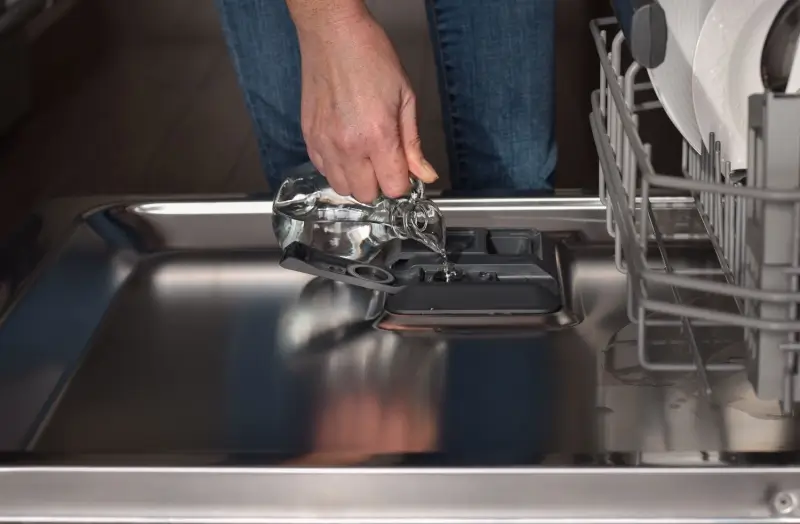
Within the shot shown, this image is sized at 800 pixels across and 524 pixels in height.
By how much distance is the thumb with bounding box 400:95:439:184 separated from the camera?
843 mm

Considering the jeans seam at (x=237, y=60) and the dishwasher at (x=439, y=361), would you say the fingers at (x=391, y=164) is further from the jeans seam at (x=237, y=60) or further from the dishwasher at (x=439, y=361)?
the jeans seam at (x=237, y=60)

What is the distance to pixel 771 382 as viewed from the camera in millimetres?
570

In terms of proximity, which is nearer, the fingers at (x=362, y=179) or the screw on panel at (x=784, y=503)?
the screw on panel at (x=784, y=503)

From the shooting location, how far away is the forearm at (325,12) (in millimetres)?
826

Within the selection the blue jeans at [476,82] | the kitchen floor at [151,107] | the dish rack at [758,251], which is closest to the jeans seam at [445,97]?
the blue jeans at [476,82]

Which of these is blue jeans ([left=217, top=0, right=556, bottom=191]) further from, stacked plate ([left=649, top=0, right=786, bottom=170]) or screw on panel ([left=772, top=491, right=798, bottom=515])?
screw on panel ([left=772, top=491, right=798, bottom=515])

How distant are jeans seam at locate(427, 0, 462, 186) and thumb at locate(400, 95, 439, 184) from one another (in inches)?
13.3

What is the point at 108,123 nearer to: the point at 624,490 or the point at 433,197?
the point at 433,197

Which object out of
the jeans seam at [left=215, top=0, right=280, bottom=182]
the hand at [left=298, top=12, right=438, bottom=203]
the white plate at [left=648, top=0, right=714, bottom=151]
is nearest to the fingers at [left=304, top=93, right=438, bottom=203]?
the hand at [left=298, top=12, right=438, bottom=203]

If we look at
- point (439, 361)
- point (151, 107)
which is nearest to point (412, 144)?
point (439, 361)

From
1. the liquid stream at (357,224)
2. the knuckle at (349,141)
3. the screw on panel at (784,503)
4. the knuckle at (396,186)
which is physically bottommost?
the screw on panel at (784,503)

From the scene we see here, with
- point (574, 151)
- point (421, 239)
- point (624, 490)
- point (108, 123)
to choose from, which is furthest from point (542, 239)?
point (108, 123)

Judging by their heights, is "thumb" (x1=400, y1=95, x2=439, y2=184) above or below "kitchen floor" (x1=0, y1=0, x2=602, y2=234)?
above

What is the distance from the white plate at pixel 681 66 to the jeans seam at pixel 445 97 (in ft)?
1.30
